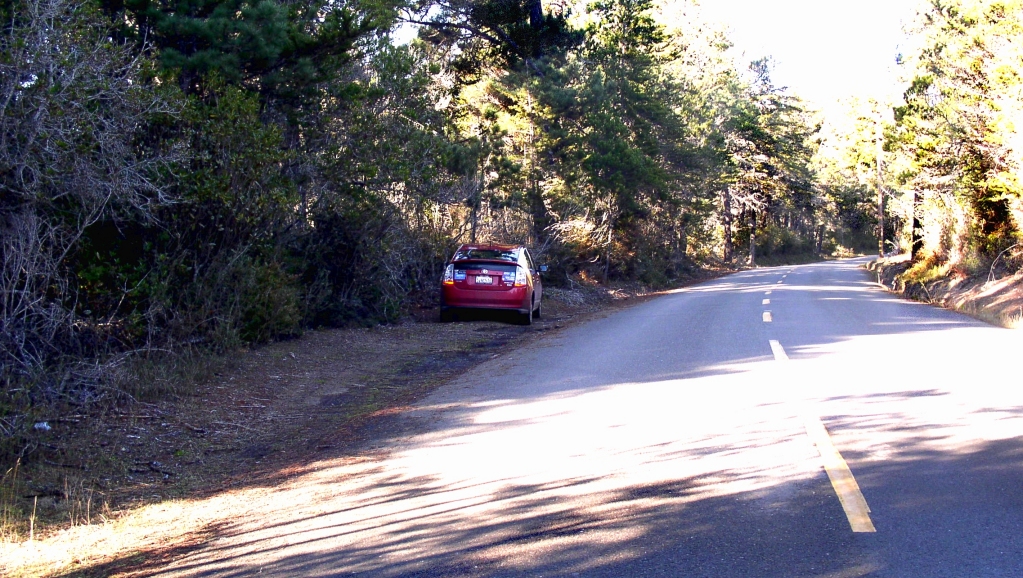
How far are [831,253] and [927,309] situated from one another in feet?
231

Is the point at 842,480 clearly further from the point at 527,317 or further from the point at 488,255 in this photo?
the point at 488,255

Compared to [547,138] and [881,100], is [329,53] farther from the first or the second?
[881,100]

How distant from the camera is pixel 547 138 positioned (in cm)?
2494

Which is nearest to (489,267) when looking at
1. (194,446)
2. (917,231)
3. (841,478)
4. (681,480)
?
(194,446)

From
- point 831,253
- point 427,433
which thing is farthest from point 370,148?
point 831,253

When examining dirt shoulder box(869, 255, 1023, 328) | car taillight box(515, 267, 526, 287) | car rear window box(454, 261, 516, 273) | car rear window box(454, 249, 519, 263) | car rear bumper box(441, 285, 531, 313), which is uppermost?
car rear window box(454, 249, 519, 263)

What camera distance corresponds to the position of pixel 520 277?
633 inches

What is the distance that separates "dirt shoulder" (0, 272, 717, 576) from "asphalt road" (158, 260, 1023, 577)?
1.67 ft

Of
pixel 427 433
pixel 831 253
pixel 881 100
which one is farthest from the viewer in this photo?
pixel 831 253

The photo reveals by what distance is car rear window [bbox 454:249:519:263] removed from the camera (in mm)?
16163

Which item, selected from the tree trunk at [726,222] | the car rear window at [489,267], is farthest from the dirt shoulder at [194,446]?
the tree trunk at [726,222]

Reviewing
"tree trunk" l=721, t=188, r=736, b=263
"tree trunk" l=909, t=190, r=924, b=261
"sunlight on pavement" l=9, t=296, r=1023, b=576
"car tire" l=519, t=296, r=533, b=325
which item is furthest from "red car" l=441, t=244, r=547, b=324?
"tree trunk" l=721, t=188, r=736, b=263

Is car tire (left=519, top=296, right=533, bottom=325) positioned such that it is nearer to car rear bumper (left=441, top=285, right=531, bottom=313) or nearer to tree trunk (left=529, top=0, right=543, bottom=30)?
car rear bumper (left=441, top=285, right=531, bottom=313)

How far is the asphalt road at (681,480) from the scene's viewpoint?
476 centimetres
